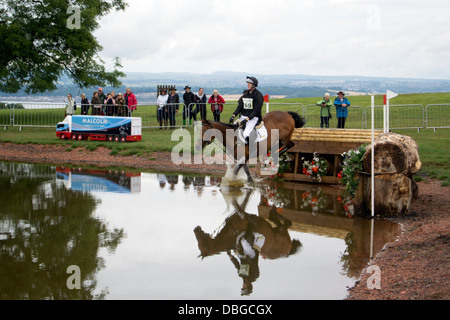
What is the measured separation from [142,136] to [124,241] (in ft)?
53.5

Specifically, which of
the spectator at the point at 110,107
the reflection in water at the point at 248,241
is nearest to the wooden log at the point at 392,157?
the reflection in water at the point at 248,241

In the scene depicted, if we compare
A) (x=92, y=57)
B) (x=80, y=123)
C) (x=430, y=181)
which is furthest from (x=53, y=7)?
(x=430, y=181)

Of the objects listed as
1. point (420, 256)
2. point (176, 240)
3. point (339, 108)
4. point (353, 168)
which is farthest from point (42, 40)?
point (420, 256)

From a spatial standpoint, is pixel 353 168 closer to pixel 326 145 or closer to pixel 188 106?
pixel 326 145

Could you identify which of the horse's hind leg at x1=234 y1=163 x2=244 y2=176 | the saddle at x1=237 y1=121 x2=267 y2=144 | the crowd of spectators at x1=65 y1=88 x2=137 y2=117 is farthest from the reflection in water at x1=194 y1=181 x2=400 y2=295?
the crowd of spectators at x1=65 y1=88 x2=137 y2=117

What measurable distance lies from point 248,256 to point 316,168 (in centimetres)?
→ 768

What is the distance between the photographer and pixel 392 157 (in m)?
11.4

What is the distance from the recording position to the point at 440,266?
749cm

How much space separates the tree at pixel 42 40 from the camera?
32875mm

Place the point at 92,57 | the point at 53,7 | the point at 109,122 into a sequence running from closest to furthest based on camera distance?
the point at 109,122, the point at 53,7, the point at 92,57

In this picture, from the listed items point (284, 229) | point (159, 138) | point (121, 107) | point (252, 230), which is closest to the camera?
point (252, 230)

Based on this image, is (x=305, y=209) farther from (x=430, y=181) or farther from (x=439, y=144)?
(x=439, y=144)

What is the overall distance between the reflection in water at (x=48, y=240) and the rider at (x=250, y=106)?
4294 mm

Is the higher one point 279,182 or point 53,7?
point 53,7
